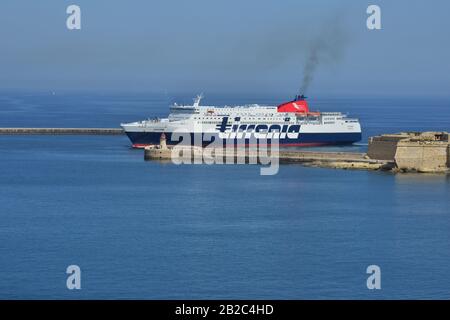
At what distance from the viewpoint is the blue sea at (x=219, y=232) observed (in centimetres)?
2347

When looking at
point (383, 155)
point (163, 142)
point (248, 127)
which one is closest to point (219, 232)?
point (383, 155)

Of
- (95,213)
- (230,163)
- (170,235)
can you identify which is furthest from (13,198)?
(230,163)

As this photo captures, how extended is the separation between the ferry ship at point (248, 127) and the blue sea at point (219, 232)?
9.56 metres

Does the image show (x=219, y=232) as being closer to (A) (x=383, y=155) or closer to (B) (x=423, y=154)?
(B) (x=423, y=154)

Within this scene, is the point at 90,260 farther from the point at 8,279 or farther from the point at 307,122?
the point at 307,122

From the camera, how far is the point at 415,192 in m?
38.6

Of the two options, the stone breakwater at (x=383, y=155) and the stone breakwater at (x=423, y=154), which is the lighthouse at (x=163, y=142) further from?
the stone breakwater at (x=423, y=154)

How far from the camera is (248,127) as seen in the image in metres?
59.9

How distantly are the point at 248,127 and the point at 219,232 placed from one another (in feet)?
99.1
